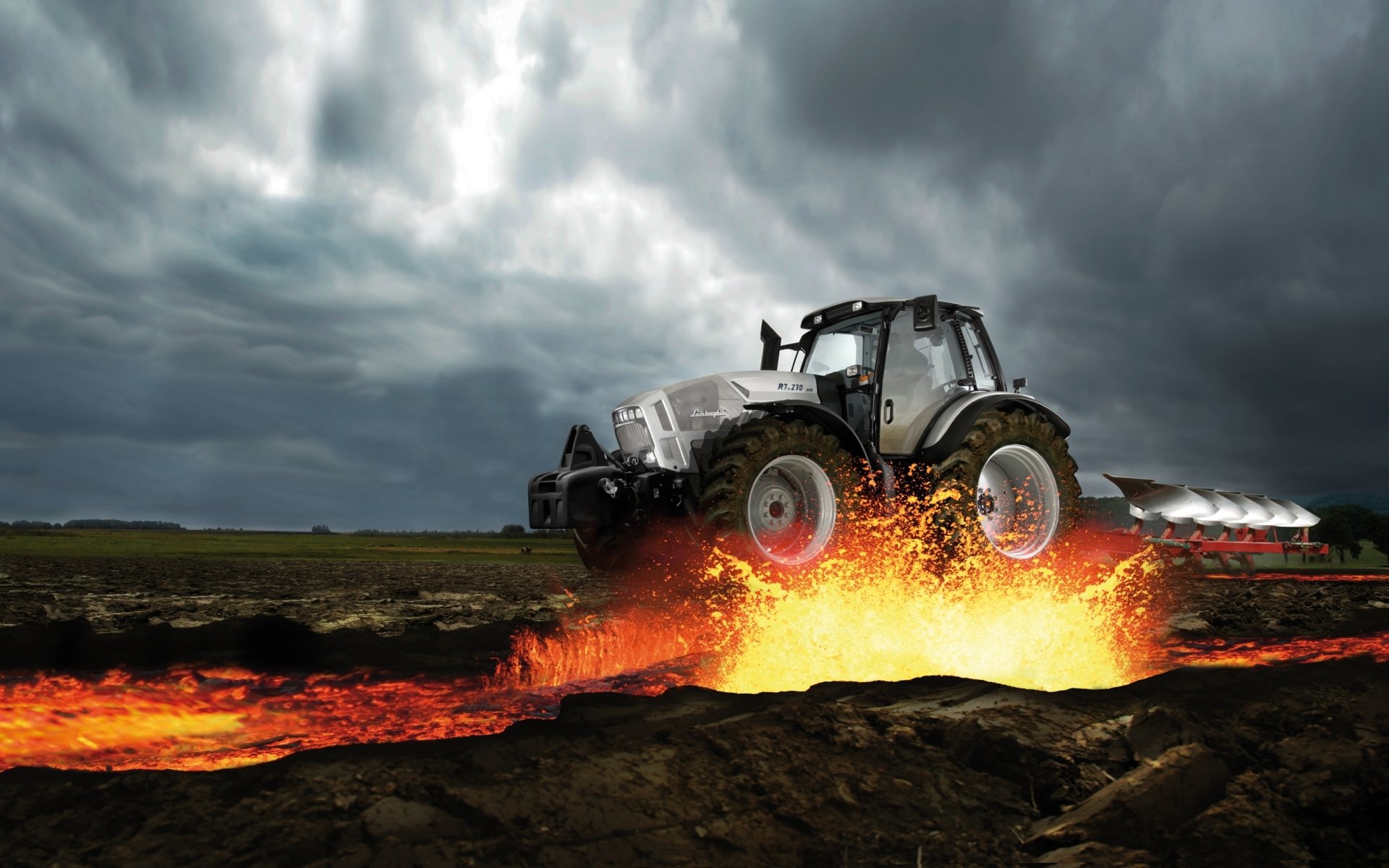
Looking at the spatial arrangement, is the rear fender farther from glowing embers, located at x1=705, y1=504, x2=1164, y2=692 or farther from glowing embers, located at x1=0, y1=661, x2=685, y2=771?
glowing embers, located at x1=0, y1=661, x2=685, y2=771

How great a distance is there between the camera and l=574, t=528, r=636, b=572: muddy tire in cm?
709

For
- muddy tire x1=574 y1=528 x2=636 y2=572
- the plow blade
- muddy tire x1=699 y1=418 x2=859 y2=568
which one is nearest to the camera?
muddy tire x1=699 y1=418 x2=859 y2=568

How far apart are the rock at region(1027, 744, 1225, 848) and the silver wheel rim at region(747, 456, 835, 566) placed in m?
3.48

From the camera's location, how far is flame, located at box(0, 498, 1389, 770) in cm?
350

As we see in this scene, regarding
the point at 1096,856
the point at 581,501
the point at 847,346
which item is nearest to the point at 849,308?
the point at 847,346

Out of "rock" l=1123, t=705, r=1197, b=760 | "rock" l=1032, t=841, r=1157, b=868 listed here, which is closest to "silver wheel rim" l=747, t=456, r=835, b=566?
"rock" l=1123, t=705, r=1197, b=760

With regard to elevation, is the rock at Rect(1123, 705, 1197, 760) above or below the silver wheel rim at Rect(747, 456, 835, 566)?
below

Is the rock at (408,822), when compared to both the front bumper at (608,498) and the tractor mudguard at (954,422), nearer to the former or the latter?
the front bumper at (608,498)

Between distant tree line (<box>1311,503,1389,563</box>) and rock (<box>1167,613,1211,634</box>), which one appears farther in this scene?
distant tree line (<box>1311,503,1389,563</box>)

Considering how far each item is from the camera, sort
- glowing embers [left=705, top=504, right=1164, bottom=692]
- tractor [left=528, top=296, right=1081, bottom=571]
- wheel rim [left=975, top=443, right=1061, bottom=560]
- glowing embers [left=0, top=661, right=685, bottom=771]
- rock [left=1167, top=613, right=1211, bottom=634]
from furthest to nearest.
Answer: wheel rim [left=975, top=443, right=1061, bottom=560], rock [left=1167, top=613, right=1211, bottom=634], tractor [left=528, top=296, right=1081, bottom=571], glowing embers [left=705, top=504, right=1164, bottom=692], glowing embers [left=0, top=661, right=685, bottom=771]

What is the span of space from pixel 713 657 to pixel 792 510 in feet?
5.72

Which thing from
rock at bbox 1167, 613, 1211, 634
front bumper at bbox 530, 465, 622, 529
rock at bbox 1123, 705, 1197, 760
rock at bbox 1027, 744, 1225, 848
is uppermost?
front bumper at bbox 530, 465, 622, 529

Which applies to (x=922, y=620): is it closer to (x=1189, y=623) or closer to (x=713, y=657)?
(x=713, y=657)

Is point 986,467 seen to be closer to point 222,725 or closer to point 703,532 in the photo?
point 703,532
